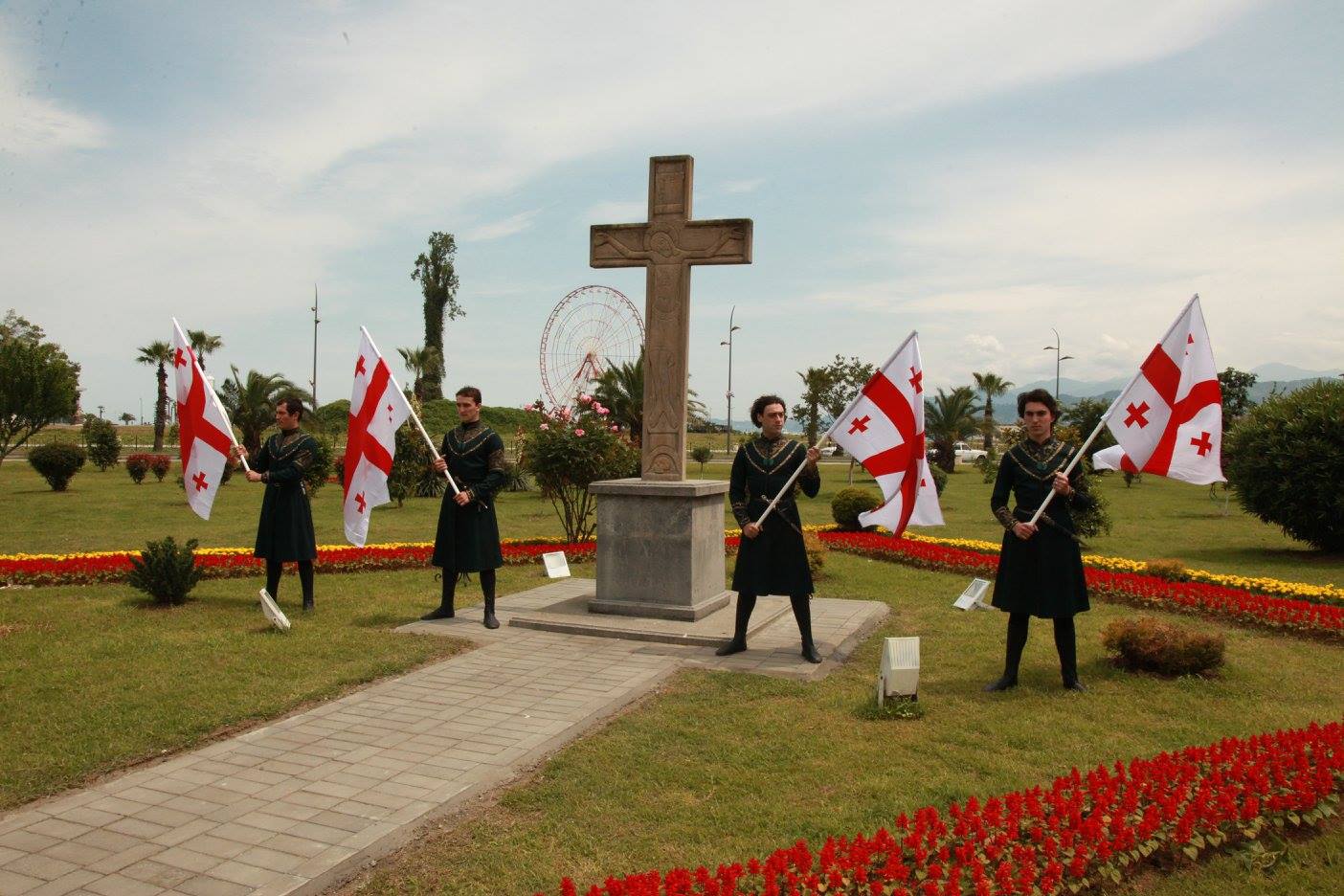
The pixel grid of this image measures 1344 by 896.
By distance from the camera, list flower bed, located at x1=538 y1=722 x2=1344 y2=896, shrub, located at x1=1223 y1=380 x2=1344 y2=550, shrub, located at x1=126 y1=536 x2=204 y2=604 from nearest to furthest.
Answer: flower bed, located at x1=538 y1=722 x2=1344 y2=896, shrub, located at x1=126 y1=536 x2=204 y2=604, shrub, located at x1=1223 y1=380 x2=1344 y2=550

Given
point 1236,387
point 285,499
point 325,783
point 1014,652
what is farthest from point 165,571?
point 1236,387

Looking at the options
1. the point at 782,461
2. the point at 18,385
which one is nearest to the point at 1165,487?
the point at 782,461

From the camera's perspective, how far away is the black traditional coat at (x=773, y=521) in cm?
746

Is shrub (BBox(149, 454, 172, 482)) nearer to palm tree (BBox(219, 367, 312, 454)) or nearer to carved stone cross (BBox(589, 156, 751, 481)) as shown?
palm tree (BBox(219, 367, 312, 454))

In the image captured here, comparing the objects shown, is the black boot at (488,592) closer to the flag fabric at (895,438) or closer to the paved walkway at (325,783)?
the paved walkway at (325,783)

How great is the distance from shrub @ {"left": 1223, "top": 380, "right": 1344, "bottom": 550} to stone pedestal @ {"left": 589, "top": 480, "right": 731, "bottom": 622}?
448 inches

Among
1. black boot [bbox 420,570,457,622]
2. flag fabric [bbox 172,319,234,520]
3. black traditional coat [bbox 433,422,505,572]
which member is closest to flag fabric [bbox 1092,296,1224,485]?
black traditional coat [bbox 433,422,505,572]

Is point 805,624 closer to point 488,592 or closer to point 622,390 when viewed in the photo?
point 488,592

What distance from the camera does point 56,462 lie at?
27391 mm

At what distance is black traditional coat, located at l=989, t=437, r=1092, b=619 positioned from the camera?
6613 mm

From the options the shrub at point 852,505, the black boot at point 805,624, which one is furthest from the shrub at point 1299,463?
the black boot at point 805,624

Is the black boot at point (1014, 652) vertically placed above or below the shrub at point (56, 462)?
below

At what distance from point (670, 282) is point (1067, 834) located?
6.33 m

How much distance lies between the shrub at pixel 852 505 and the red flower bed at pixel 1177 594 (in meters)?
2.20
